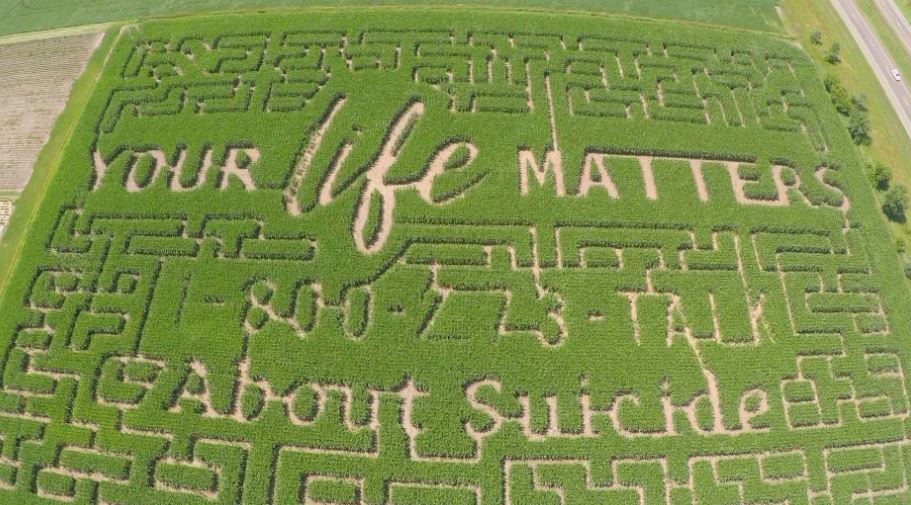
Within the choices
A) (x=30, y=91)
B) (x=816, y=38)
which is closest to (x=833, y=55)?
(x=816, y=38)

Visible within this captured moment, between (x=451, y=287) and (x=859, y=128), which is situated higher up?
(x=859, y=128)

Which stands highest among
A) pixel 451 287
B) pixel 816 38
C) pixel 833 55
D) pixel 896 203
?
pixel 816 38

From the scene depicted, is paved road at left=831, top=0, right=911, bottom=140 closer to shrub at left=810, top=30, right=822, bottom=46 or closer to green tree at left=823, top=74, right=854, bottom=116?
shrub at left=810, top=30, right=822, bottom=46

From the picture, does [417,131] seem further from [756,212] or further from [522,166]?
[756,212]

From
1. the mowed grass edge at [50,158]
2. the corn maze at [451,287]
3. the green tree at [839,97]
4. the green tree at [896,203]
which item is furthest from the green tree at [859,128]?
the mowed grass edge at [50,158]

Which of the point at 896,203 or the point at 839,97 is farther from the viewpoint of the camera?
the point at 839,97

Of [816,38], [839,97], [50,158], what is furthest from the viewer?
[816,38]

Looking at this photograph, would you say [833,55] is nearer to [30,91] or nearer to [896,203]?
[896,203]

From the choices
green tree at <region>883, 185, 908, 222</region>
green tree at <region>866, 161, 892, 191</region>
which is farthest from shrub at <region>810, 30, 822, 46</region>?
green tree at <region>883, 185, 908, 222</region>
